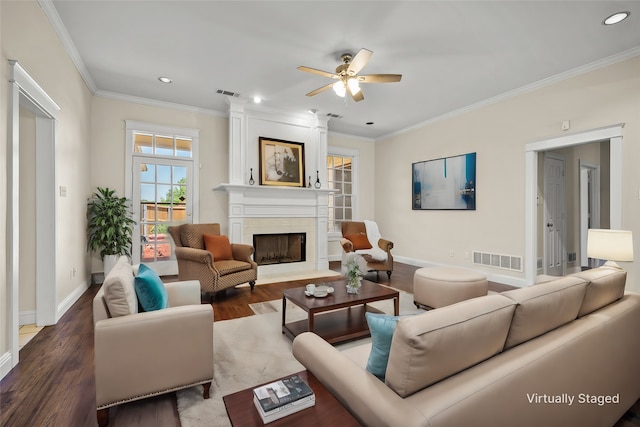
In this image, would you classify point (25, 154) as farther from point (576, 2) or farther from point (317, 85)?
point (576, 2)

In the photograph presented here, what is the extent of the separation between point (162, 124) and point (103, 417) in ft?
14.6

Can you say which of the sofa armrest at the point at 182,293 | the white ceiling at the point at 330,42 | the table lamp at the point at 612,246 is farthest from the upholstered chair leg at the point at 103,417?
the table lamp at the point at 612,246

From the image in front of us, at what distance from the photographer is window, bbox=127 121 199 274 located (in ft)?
15.6

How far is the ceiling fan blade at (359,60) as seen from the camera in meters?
2.78

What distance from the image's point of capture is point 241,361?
2.22 metres

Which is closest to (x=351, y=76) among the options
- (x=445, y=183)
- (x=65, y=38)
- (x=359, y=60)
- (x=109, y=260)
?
(x=359, y=60)

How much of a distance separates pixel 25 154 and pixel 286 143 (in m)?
3.46

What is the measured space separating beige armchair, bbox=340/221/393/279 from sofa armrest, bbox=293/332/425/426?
362 cm

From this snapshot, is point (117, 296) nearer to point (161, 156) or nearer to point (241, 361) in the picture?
point (241, 361)

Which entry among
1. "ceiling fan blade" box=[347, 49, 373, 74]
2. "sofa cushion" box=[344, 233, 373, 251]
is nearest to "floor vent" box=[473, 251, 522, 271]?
"sofa cushion" box=[344, 233, 373, 251]

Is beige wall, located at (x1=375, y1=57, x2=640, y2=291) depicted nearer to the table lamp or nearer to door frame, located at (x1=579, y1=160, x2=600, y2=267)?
the table lamp

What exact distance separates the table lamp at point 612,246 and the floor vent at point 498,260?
6.99ft

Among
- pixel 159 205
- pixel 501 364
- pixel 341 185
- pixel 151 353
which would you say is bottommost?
pixel 151 353

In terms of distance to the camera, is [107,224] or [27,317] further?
[107,224]
